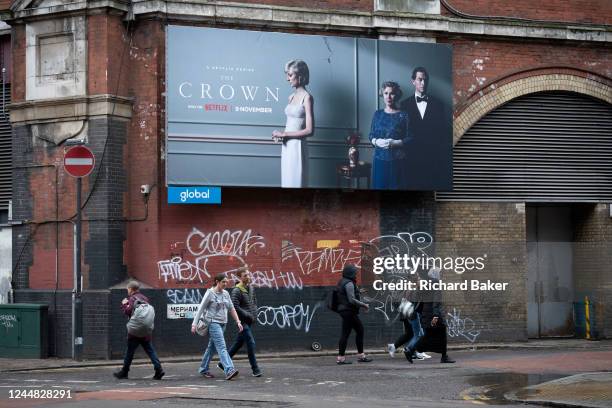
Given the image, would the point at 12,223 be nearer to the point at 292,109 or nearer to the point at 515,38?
the point at 292,109

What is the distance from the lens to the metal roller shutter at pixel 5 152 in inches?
Result: 966

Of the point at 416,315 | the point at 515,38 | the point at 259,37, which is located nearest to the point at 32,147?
the point at 259,37

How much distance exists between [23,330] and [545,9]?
13668mm

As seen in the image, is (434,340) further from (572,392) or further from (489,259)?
(489,259)

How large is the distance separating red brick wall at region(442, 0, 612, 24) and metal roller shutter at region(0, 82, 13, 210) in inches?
390

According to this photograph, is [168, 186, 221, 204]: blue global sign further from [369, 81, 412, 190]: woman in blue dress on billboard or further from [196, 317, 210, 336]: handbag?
[196, 317, 210, 336]: handbag

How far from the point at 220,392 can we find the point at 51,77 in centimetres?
1034

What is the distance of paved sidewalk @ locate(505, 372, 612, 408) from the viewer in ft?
44.9

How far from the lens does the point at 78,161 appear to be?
70.9 ft

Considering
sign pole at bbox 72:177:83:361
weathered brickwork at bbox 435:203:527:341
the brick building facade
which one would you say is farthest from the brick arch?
sign pole at bbox 72:177:83:361

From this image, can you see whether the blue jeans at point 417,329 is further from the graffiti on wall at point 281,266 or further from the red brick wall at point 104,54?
the red brick wall at point 104,54

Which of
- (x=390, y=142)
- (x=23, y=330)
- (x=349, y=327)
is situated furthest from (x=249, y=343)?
(x=390, y=142)

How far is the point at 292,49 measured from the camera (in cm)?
2330

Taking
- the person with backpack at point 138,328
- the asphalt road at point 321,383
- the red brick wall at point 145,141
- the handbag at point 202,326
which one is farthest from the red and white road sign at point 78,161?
the handbag at point 202,326
